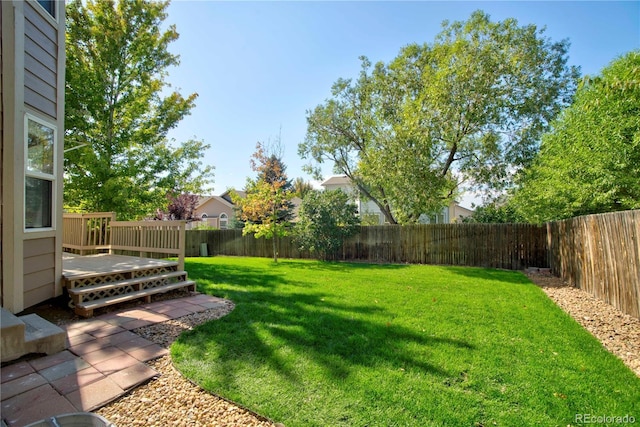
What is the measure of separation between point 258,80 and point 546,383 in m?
12.0

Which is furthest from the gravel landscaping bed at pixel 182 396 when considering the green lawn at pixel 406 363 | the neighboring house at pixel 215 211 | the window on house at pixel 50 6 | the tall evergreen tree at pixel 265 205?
the neighboring house at pixel 215 211

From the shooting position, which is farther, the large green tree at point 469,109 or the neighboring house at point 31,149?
the large green tree at point 469,109

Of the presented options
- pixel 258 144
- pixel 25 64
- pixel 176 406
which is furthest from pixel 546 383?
pixel 258 144

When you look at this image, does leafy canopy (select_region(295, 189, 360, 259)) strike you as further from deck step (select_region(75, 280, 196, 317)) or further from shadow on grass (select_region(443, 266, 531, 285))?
deck step (select_region(75, 280, 196, 317))

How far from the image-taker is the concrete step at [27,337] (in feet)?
8.59

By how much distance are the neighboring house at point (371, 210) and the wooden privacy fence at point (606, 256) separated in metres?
7.47

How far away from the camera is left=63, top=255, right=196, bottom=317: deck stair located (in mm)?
4273

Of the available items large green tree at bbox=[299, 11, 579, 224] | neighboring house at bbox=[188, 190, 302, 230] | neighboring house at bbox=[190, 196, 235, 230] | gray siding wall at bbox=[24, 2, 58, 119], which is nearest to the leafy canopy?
large green tree at bbox=[299, 11, 579, 224]

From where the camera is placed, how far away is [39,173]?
4137 mm

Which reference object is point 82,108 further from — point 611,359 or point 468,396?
point 611,359

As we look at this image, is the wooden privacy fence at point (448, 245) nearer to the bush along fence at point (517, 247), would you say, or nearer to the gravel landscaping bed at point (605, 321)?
the bush along fence at point (517, 247)

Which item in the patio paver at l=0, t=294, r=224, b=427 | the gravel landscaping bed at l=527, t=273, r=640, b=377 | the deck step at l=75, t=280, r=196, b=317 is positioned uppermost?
the deck step at l=75, t=280, r=196, b=317

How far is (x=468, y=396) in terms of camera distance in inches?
95.0

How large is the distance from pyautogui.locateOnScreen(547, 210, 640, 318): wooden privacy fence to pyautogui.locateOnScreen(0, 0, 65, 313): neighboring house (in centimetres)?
834
